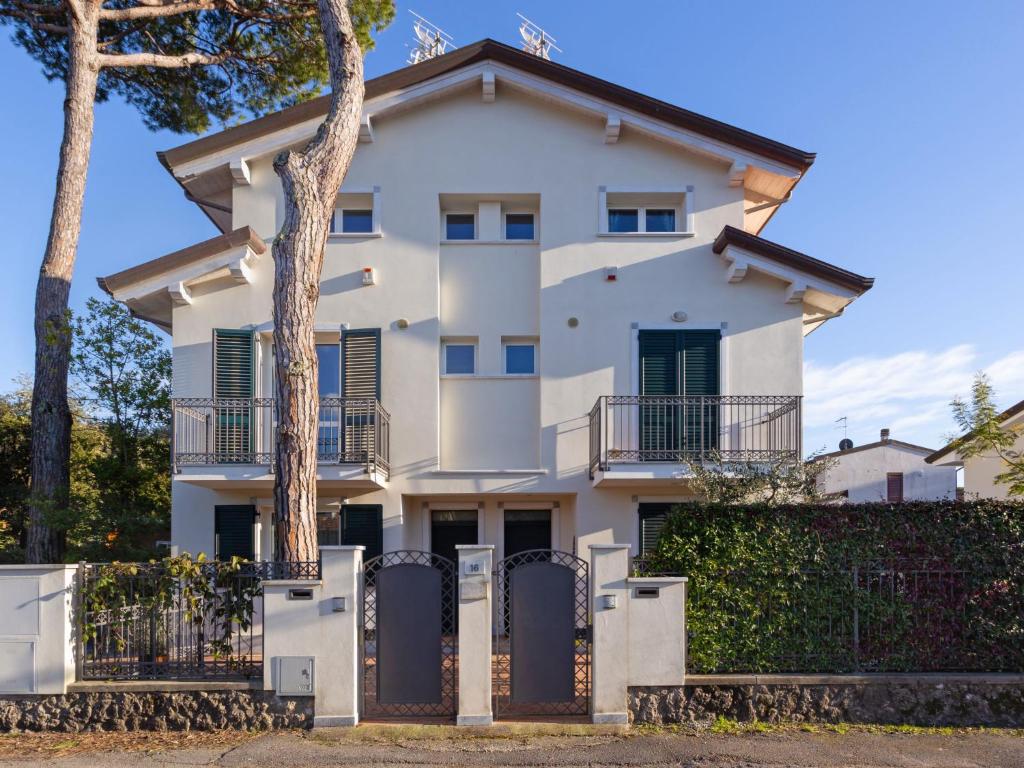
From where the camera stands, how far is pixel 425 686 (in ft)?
29.8

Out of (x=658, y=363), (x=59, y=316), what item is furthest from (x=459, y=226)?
(x=59, y=316)

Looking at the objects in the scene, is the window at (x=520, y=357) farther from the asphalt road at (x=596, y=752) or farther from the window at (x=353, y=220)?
the asphalt road at (x=596, y=752)

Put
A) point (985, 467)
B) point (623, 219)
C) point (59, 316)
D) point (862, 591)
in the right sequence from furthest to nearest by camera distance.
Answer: point (985, 467), point (623, 219), point (59, 316), point (862, 591)

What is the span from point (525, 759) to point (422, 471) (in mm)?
6862

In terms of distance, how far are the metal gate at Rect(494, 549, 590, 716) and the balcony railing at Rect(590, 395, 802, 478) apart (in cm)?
449

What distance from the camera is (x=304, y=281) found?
1023cm

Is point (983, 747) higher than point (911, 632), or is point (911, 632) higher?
point (911, 632)

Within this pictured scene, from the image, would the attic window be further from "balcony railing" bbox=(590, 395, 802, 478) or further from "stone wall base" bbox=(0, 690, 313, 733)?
"stone wall base" bbox=(0, 690, 313, 733)

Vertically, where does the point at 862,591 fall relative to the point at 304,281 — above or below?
below

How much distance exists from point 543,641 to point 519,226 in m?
8.25

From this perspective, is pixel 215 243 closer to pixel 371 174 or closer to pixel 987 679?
pixel 371 174

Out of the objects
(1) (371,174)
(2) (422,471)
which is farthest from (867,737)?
(1) (371,174)

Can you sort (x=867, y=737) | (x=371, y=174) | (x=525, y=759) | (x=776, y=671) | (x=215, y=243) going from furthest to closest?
1. (x=371, y=174)
2. (x=215, y=243)
3. (x=776, y=671)
4. (x=867, y=737)
5. (x=525, y=759)

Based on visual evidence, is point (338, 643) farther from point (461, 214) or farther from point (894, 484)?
point (894, 484)
